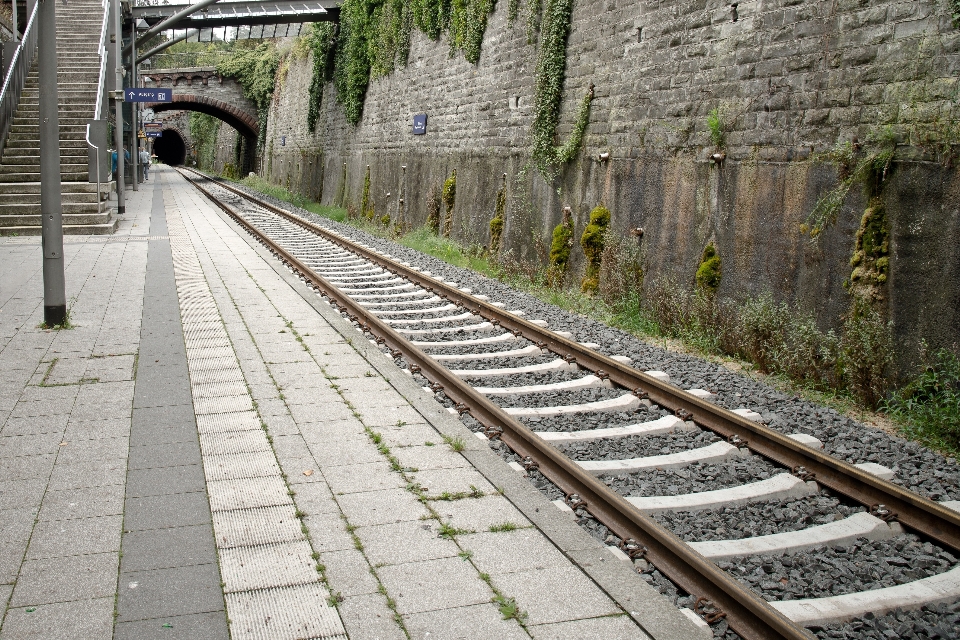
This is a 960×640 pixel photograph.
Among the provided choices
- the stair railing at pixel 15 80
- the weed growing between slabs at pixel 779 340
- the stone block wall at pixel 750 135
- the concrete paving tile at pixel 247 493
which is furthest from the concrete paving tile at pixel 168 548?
the stair railing at pixel 15 80

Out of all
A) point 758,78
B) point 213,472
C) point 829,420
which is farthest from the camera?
point 758,78

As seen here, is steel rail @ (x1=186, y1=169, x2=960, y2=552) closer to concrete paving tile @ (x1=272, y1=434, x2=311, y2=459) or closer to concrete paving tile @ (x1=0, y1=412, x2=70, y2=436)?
concrete paving tile @ (x1=272, y1=434, x2=311, y2=459)

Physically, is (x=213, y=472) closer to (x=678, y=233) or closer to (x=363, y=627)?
(x=363, y=627)

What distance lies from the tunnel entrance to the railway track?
84136mm

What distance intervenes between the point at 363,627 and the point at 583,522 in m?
1.37

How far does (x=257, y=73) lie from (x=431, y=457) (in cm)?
4375

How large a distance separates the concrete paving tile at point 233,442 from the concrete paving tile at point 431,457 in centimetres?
79

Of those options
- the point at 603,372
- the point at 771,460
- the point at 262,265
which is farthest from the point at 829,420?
the point at 262,265

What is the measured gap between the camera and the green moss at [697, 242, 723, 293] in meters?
8.98

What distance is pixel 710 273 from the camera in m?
9.00

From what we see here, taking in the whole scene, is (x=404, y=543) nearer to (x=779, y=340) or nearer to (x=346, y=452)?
(x=346, y=452)

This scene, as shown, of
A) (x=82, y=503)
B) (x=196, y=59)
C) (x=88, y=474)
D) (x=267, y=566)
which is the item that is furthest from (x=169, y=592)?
(x=196, y=59)

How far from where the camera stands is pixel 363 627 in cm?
316

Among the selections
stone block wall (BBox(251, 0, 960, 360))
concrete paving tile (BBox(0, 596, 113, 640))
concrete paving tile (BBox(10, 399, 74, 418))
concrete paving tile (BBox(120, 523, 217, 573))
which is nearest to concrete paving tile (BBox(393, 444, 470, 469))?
concrete paving tile (BBox(120, 523, 217, 573))
